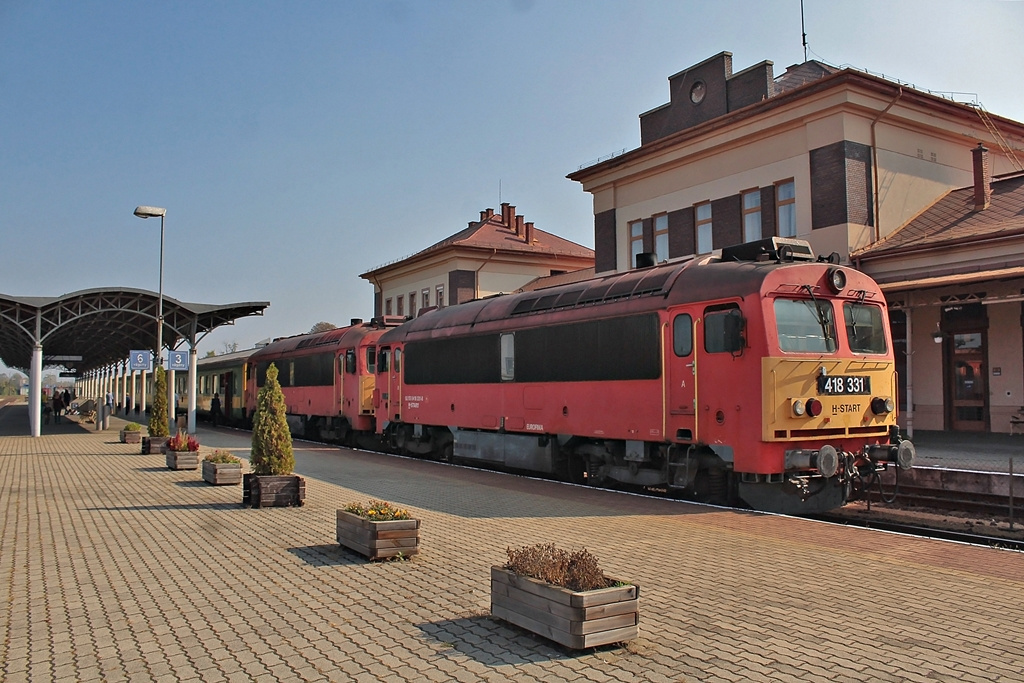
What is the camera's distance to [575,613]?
5223 mm

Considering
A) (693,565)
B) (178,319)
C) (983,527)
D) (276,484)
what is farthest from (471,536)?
(178,319)

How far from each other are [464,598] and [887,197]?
1934cm

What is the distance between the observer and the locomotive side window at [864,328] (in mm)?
11562

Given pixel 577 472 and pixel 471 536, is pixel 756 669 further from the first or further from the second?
pixel 577 472

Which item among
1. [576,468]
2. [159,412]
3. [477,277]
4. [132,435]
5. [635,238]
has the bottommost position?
[576,468]

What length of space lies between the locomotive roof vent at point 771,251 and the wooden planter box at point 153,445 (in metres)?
16.0

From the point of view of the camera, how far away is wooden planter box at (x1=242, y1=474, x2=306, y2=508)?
11.4 m

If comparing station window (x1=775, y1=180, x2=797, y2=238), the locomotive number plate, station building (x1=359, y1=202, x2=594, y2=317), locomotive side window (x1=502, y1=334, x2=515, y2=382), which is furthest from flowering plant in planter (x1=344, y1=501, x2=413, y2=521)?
station building (x1=359, y1=202, x2=594, y2=317)

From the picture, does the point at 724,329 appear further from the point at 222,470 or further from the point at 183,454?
the point at 183,454

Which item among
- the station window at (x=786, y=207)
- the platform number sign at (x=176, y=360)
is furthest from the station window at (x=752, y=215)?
the platform number sign at (x=176, y=360)

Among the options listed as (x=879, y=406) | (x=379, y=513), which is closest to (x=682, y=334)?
(x=879, y=406)

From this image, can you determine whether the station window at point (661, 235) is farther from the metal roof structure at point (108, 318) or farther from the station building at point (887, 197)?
the metal roof structure at point (108, 318)

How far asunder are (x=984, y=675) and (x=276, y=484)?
9091 mm

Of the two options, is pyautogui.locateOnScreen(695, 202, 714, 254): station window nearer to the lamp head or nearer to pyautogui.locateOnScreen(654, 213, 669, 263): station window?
pyautogui.locateOnScreen(654, 213, 669, 263): station window
